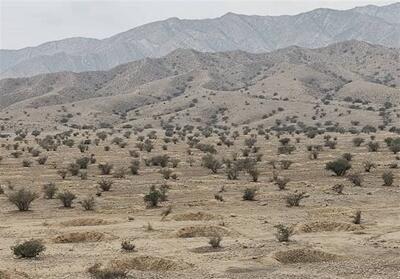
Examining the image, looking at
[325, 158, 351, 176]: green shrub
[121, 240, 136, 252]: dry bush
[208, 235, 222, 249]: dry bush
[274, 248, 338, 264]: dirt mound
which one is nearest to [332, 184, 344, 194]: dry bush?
[325, 158, 351, 176]: green shrub

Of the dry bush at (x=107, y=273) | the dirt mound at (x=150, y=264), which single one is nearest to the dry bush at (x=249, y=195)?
the dirt mound at (x=150, y=264)

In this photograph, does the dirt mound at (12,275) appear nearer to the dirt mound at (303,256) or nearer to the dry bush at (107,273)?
the dry bush at (107,273)

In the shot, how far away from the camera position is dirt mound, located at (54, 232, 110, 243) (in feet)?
67.3

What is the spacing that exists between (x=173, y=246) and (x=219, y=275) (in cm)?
364

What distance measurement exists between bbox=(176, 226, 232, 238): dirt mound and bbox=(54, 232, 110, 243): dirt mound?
2558 mm

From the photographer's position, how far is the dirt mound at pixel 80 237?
→ 2052 cm

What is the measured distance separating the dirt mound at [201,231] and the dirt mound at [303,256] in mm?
3793

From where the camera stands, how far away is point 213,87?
439 feet

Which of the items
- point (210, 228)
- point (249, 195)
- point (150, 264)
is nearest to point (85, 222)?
point (210, 228)

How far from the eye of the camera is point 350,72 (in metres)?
142

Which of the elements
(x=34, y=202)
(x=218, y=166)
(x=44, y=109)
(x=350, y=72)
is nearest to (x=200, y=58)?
(x=350, y=72)

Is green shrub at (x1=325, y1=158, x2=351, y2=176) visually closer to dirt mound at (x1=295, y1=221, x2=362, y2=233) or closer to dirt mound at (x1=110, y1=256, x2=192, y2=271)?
dirt mound at (x1=295, y1=221, x2=362, y2=233)

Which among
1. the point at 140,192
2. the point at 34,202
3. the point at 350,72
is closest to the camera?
the point at 34,202

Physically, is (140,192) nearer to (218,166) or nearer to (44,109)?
(218,166)
